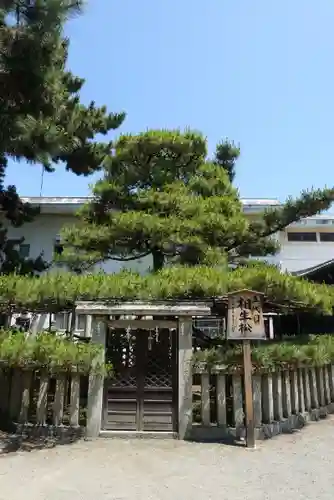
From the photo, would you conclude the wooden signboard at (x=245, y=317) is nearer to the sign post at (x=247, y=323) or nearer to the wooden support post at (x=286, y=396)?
the sign post at (x=247, y=323)

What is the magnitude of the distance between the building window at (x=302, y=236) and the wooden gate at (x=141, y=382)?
12.5m

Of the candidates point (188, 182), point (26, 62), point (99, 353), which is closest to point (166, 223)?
point (188, 182)

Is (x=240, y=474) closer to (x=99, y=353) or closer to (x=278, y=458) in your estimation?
(x=278, y=458)

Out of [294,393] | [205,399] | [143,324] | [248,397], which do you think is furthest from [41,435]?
[294,393]

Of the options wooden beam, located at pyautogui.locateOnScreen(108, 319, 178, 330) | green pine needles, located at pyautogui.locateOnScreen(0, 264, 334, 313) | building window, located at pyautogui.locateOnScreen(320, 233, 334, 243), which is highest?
building window, located at pyautogui.locateOnScreen(320, 233, 334, 243)

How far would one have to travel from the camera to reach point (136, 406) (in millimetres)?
6051

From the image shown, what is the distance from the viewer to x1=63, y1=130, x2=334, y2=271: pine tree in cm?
843

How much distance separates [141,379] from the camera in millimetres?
6168

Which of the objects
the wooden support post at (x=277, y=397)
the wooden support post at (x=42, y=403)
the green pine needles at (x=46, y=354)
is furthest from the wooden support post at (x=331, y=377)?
the wooden support post at (x=42, y=403)

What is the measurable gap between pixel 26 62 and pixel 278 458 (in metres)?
6.33

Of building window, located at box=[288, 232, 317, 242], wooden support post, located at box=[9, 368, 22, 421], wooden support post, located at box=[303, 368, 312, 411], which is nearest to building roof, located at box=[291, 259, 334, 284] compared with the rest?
wooden support post, located at box=[303, 368, 312, 411]

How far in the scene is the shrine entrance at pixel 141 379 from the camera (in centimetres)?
599

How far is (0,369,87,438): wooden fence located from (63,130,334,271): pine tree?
332 cm

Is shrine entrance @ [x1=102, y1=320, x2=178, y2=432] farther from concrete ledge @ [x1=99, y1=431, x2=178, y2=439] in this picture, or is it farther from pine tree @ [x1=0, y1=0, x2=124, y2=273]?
pine tree @ [x1=0, y1=0, x2=124, y2=273]
